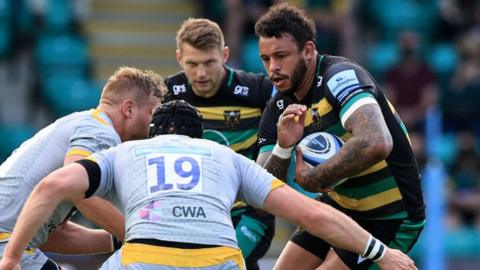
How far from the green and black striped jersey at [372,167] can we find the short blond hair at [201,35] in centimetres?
146

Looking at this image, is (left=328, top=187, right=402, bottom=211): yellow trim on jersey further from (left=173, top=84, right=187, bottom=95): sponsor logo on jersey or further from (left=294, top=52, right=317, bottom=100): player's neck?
(left=173, top=84, right=187, bottom=95): sponsor logo on jersey

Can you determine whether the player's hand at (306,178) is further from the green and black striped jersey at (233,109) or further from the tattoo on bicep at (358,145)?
the green and black striped jersey at (233,109)

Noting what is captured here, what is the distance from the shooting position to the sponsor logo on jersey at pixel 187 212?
580cm

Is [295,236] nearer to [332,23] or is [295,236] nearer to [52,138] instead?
[52,138]

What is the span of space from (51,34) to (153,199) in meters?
10.0

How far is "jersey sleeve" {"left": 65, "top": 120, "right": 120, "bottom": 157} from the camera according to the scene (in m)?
6.55

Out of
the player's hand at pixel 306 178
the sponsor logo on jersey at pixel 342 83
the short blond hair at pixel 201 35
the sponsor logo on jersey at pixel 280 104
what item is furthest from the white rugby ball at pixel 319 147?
the short blond hair at pixel 201 35

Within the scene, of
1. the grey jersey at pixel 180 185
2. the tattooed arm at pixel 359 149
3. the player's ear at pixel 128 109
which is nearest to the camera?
the grey jersey at pixel 180 185

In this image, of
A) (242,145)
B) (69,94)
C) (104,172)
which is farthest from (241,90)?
(69,94)

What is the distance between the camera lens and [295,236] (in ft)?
24.2

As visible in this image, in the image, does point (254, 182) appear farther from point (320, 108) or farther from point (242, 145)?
point (242, 145)

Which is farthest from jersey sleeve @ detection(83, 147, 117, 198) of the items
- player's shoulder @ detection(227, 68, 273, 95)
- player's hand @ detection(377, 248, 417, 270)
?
player's shoulder @ detection(227, 68, 273, 95)

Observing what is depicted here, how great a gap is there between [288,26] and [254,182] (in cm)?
141

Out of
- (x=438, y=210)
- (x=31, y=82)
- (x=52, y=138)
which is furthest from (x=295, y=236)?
(x=31, y=82)
